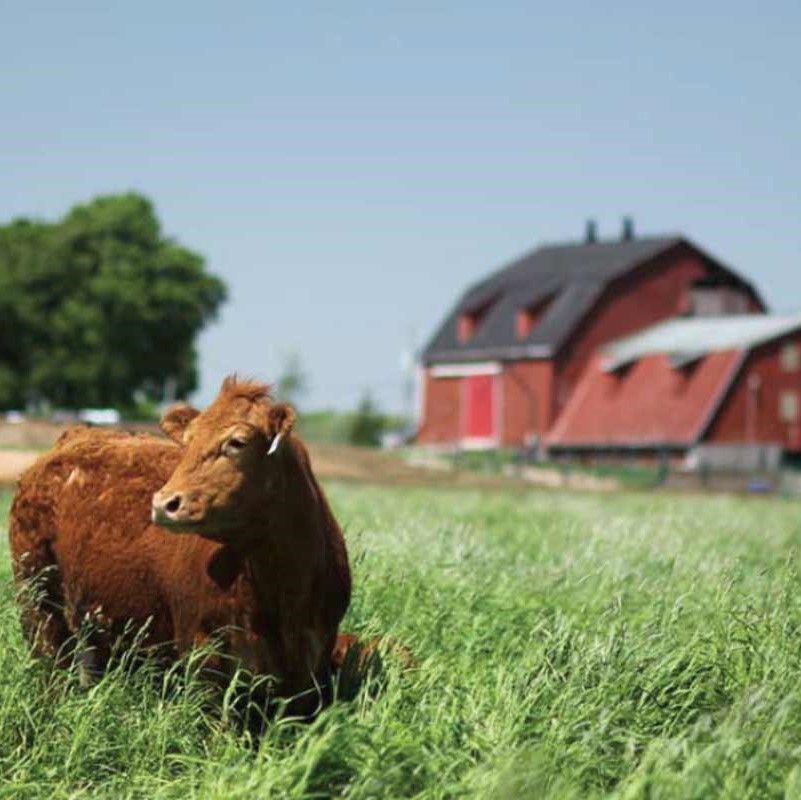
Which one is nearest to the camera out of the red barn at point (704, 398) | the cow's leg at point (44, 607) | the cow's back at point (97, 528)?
the cow's back at point (97, 528)

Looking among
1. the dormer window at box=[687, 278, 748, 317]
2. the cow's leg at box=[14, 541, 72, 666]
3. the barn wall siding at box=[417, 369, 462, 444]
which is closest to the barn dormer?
the dormer window at box=[687, 278, 748, 317]

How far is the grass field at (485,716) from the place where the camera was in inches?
208

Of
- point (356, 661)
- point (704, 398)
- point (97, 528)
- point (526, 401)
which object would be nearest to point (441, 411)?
point (526, 401)

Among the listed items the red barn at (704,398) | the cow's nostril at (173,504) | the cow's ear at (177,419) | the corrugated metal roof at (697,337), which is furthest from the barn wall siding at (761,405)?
the cow's nostril at (173,504)

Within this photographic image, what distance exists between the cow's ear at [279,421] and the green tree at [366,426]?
185 feet

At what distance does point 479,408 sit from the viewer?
58812 millimetres

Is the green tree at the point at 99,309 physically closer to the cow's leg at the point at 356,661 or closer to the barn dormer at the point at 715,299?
the barn dormer at the point at 715,299

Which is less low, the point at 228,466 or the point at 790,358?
the point at 228,466

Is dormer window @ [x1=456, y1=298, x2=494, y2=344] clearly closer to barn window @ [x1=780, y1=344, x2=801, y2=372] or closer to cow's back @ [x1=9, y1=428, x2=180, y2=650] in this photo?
barn window @ [x1=780, y1=344, x2=801, y2=372]

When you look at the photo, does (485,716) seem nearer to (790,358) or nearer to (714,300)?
(790,358)

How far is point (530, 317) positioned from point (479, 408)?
3595 millimetres

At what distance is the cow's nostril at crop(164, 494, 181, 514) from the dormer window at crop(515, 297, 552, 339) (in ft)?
177

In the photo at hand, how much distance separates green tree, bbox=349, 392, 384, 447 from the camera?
6322 centimetres

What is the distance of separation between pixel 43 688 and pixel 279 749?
4.26 feet
